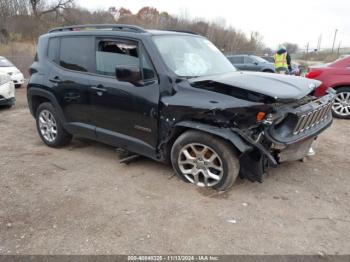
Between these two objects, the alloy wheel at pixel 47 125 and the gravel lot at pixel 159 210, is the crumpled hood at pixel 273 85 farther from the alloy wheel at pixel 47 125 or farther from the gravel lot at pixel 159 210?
the alloy wheel at pixel 47 125

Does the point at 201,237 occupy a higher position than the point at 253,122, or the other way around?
the point at 253,122

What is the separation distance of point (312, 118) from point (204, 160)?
1400 mm

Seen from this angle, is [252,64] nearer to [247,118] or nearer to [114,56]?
[114,56]

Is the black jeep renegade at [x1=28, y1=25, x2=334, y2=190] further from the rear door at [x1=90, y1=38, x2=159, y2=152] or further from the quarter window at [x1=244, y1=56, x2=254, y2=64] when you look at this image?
the quarter window at [x1=244, y1=56, x2=254, y2=64]

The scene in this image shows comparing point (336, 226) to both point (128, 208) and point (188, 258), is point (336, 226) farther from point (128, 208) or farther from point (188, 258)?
point (128, 208)

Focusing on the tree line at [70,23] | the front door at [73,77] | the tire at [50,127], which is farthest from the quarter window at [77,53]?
the tree line at [70,23]

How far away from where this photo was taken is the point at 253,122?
360cm

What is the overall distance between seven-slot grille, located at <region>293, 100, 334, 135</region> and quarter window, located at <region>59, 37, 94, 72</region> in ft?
9.65

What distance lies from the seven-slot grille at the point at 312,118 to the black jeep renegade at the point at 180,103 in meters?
0.02

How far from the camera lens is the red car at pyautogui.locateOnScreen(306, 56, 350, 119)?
760 cm

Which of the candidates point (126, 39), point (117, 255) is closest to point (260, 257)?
point (117, 255)

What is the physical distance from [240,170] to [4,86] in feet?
25.2

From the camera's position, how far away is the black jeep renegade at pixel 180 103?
3.66m

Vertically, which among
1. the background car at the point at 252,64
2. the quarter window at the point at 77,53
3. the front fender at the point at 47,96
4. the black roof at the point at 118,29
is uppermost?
the black roof at the point at 118,29
